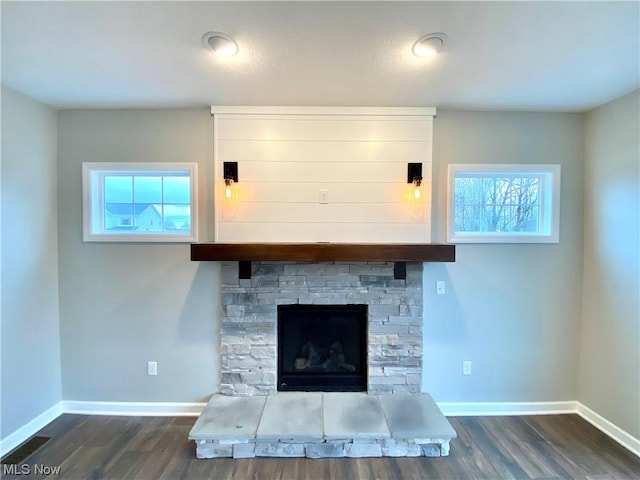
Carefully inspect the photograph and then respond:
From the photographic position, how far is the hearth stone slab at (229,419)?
6.86ft

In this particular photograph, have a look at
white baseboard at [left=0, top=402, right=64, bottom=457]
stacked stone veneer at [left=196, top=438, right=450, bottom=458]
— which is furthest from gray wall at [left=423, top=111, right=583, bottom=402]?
white baseboard at [left=0, top=402, right=64, bottom=457]

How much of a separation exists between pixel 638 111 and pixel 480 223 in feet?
4.32

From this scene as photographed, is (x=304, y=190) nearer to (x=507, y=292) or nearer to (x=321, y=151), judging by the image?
(x=321, y=151)

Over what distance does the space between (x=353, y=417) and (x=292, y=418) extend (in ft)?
1.53

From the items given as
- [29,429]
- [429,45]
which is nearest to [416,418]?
[429,45]

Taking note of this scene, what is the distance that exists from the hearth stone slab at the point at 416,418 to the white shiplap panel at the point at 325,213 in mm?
1521

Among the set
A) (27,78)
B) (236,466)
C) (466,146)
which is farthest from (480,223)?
(27,78)

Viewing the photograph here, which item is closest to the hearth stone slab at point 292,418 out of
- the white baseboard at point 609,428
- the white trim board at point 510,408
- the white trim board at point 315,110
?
the white trim board at point 510,408

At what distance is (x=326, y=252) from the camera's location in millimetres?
2283

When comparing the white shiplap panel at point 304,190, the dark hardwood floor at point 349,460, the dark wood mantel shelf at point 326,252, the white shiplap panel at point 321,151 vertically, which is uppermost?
the white shiplap panel at point 321,151

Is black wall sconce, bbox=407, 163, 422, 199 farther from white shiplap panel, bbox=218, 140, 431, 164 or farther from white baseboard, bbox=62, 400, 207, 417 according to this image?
white baseboard, bbox=62, 400, 207, 417

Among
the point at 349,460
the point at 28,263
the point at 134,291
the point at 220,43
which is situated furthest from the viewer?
the point at 134,291

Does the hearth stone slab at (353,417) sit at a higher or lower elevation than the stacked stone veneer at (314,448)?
higher

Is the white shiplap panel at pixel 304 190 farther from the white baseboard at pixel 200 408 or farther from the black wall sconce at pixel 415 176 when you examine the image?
the white baseboard at pixel 200 408
